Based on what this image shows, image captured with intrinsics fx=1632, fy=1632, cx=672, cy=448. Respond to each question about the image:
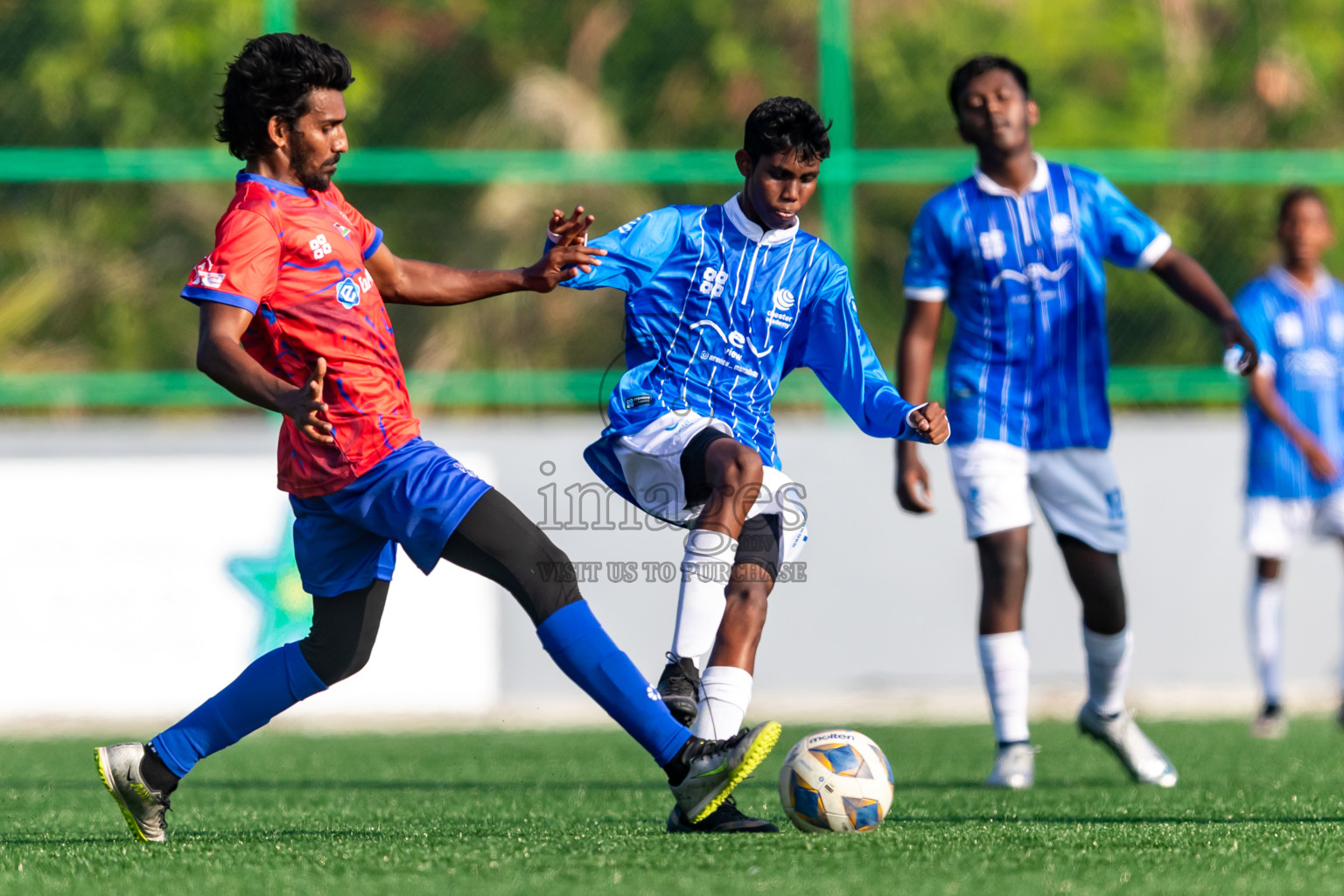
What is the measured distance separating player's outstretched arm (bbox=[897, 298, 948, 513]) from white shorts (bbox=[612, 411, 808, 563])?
110 centimetres

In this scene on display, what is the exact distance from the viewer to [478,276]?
429 centimetres

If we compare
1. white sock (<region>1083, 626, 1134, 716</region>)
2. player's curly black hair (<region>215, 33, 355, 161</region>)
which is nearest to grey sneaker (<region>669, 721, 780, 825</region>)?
player's curly black hair (<region>215, 33, 355, 161</region>)

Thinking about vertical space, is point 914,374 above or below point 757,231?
below

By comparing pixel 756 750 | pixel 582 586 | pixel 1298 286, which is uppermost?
pixel 1298 286

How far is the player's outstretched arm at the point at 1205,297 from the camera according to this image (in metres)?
5.16

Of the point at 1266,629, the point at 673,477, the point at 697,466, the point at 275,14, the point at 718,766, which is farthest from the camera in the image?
the point at 275,14

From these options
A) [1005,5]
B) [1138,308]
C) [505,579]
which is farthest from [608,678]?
[1005,5]

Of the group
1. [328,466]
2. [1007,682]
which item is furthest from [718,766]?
[1007,682]

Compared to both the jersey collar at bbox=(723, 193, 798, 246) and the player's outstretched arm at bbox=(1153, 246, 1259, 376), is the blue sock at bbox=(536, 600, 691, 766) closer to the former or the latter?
the jersey collar at bbox=(723, 193, 798, 246)

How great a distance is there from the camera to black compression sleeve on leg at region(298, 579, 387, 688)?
3979mm

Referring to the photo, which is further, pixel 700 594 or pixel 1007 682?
pixel 1007 682

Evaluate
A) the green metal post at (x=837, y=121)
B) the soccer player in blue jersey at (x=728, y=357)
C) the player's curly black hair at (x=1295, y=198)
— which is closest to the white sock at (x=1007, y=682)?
the soccer player in blue jersey at (x=728, y=357)

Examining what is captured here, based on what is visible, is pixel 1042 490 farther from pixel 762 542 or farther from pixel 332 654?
pixel 332 654

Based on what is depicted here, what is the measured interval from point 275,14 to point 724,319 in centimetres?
546
